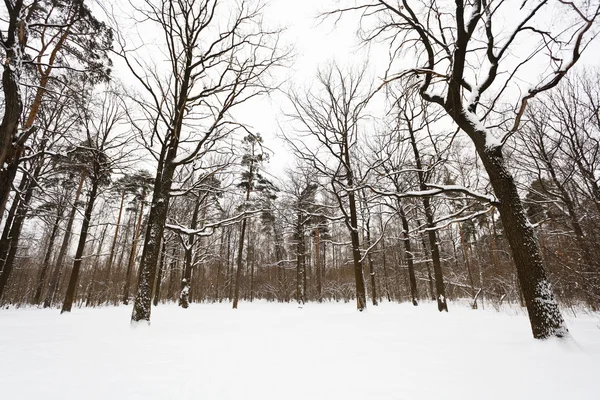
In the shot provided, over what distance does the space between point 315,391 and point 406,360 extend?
152 cm

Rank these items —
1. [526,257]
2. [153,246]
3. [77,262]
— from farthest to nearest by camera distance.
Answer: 1. [77,262]
2. [153,246]
3. [526,257]

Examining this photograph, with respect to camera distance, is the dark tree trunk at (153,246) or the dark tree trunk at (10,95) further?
the dark tree trunk at (153,246)

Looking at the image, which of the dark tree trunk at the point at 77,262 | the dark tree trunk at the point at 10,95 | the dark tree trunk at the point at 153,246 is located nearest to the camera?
the dark tree trunk at the point at 10,95

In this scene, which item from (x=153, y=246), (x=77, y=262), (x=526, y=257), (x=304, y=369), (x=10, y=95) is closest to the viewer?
(x=304, y=369)

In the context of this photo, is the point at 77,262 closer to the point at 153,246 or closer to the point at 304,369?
the point at 153,246

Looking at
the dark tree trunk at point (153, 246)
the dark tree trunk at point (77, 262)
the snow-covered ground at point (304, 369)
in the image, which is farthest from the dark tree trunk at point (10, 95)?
the dark tree trunk at point (77, 262)

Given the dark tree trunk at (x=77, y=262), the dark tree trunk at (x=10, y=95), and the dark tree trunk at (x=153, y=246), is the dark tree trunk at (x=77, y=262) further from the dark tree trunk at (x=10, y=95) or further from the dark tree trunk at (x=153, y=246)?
the dark tree trunk at (x=10, y=95)

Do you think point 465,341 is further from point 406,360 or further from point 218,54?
point 218,54

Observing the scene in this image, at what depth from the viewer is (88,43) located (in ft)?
23.0

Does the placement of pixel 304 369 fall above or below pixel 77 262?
below

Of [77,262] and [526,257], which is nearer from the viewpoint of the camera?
[526,257]

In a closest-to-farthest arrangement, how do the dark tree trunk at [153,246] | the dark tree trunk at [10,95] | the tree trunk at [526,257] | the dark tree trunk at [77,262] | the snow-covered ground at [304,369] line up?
the snow-covered ground at [304,369], the tree trunk at [526,257], the dark tree trunk at [10,95], the dark tree trunk at [153,246], the dark tree trunk at [77,262]

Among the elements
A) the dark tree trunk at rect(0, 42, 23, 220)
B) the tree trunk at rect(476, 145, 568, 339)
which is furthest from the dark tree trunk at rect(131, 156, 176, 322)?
the tree trunk at rect(476, 145, 568, 339)

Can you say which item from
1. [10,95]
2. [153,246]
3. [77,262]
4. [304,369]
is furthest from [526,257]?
[77,262]
